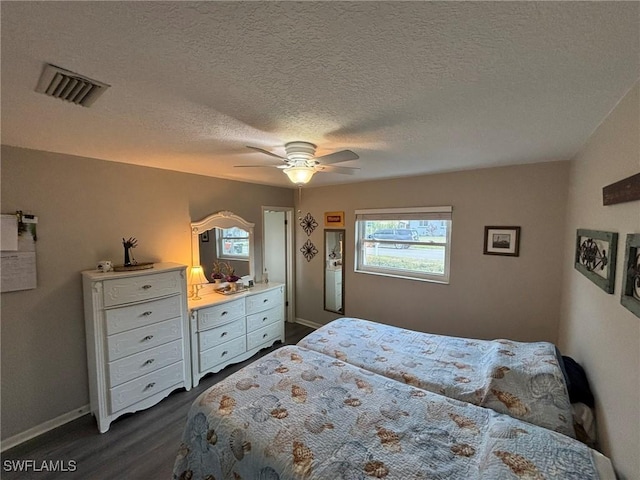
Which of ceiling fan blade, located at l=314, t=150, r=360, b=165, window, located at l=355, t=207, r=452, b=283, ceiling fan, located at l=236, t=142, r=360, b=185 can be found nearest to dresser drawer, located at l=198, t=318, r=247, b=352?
window, located at l=355, t=207, r=452, b=283

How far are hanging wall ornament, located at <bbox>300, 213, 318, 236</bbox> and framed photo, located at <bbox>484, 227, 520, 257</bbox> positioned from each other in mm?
2349

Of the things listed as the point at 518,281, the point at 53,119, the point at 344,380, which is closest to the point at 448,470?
the point at 344,380

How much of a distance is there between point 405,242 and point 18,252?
3.77 m

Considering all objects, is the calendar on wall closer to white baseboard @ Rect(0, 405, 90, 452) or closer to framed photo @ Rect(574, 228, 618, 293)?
white baseboard @ Rect(0, 405, 90, 452)

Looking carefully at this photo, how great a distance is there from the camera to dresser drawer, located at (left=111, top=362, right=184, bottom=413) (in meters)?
2.23

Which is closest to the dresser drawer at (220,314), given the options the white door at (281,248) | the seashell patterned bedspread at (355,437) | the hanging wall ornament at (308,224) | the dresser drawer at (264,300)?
the dresser drawer at (264,300)

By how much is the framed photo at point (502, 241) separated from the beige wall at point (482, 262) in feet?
0.17

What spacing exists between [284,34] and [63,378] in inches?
124

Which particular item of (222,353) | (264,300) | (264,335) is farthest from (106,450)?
(264,300)

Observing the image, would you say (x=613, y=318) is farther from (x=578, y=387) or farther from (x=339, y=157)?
(x=339, y=157)

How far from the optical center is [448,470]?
114 cm

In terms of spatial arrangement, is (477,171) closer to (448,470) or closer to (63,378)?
(448,470)

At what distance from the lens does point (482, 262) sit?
288 centimetres

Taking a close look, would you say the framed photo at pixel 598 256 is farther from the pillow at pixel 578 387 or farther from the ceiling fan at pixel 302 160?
the ceiling fan at pixel 302 160
